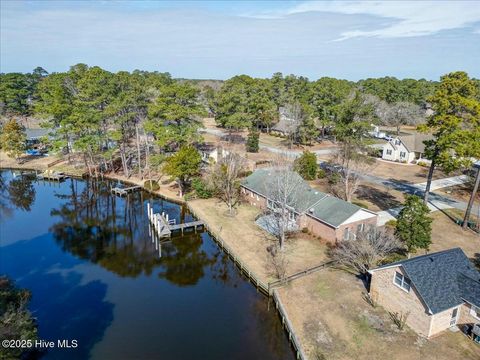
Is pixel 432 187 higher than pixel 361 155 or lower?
lower

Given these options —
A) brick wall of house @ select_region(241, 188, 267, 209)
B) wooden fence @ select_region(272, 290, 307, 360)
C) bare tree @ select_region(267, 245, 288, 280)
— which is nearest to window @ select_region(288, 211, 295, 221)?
brick wall of house @ select_region(241, 188, 267, 209)

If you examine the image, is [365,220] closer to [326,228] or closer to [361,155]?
[326,228]

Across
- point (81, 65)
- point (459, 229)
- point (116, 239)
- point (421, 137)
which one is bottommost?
point (116, 239)

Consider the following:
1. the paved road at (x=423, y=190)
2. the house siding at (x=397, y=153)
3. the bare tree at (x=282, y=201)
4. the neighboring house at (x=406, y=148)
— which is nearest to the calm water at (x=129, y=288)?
the bare tree at (x=282, y=201)

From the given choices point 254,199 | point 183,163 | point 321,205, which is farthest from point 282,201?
point 183,163

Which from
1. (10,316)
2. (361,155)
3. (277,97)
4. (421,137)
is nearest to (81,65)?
(277,97)

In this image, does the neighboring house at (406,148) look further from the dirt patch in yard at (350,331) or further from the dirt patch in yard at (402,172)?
the dirt patch in yard at (350,331)

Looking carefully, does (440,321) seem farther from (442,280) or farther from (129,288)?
(129,288)
